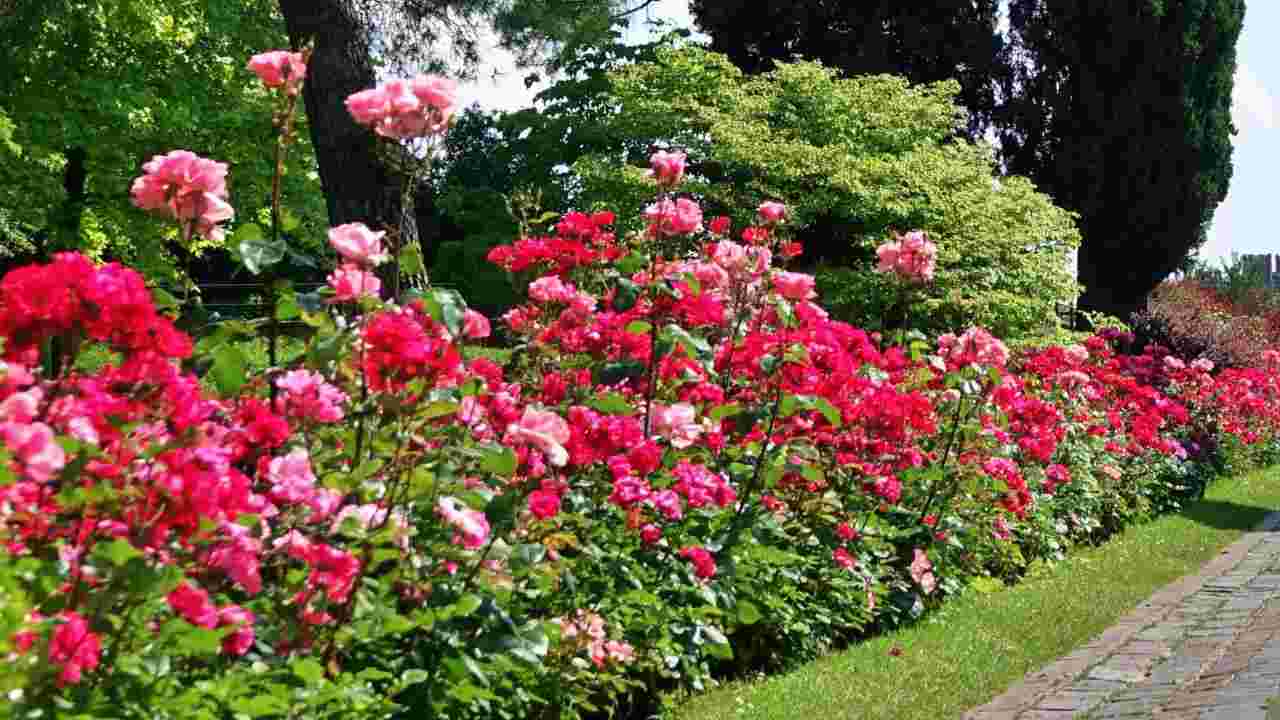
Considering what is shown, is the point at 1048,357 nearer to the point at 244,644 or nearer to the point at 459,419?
the point at 459,419

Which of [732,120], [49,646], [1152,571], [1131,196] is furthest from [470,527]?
[1131,196]

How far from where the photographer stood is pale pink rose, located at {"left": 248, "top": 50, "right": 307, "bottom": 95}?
4621 mm

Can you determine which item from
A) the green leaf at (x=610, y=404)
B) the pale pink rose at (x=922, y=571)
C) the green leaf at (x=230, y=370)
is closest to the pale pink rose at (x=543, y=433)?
the green leaf at (x=230, y=370)

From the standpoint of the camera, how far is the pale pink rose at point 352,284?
14.5 ft

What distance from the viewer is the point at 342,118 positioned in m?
7.99

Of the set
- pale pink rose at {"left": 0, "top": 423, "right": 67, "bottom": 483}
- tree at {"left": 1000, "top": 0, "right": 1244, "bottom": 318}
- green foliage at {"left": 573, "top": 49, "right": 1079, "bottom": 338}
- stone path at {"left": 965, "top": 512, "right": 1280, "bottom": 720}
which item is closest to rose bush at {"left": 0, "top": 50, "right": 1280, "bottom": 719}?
pale pink rose at {"left": 0, "top": 423, "right": 67, "bottom": 483}

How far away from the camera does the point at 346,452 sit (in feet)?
14.8

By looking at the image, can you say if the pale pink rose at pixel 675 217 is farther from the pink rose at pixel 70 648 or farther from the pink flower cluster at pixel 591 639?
the pink rose at pixel 70 648

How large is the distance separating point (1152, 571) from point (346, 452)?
6699 mm

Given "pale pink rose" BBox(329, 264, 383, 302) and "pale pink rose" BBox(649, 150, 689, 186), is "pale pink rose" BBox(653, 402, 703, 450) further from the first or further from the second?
"pale pink rose" BBox(329, 264, 383, 302)

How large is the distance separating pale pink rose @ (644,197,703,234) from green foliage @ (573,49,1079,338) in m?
8.03

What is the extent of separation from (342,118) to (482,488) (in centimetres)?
403

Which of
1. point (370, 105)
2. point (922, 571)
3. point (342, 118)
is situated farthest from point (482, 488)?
point (342, 118)

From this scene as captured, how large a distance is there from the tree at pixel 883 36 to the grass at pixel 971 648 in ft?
57.0
